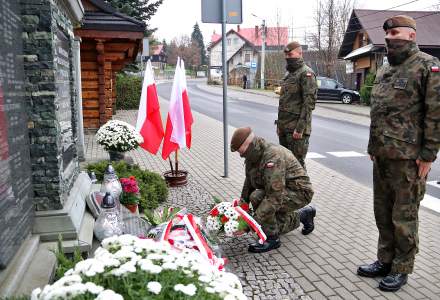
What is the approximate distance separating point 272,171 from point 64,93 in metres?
2.02

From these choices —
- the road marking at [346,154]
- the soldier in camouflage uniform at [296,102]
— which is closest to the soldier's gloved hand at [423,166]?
the soldier in camouflage uniform at [296,102]

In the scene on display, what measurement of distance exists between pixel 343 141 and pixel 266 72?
3735cm

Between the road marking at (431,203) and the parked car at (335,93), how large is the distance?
73.0 feet

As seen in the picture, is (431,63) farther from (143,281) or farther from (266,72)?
(266,72)

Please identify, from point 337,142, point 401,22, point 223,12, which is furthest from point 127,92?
point 401,22

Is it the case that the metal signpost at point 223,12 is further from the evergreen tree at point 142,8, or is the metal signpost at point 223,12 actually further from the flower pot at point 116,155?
the evergreen tree at point 142,8

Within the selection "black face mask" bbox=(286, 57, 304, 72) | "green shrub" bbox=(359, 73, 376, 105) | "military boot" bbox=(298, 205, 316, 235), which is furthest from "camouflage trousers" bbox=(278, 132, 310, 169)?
"green shrub" bbox=(359, 73, 376, 105)

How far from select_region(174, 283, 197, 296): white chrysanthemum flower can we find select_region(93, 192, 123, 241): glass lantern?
6.98 ft

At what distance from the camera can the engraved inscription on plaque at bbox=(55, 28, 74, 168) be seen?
12.2ft

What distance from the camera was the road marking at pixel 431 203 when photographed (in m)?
6.39

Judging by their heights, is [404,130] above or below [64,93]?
below

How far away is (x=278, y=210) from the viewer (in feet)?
15.1

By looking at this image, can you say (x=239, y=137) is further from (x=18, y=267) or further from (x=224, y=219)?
(x=18, y=267)

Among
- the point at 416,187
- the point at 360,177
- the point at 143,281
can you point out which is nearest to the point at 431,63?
the point at 416,187
